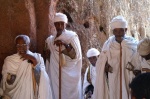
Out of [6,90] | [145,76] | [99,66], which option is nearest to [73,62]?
[99,66]

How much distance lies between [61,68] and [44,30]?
1.05m

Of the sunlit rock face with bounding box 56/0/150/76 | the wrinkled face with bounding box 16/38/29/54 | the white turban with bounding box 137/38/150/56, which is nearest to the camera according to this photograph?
the white turban with bounding box 137/38/150/56

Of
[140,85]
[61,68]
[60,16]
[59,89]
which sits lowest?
[59,89]

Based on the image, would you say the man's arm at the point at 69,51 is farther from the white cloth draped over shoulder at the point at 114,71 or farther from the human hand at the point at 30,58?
the human hand at the point at 30,58

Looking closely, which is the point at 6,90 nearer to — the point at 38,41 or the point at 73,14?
the point at 38,41

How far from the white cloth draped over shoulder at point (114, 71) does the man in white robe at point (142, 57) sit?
0.54ft

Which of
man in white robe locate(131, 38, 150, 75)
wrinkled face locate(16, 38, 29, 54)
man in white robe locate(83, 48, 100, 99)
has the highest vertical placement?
wrinkled face locate(16, 38, 29, 54)

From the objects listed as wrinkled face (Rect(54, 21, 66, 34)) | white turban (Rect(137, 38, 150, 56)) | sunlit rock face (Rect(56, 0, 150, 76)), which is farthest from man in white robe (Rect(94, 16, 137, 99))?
sunlit rock face (Rect(56, 0, 150, 76))

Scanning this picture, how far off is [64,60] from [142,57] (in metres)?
1.81

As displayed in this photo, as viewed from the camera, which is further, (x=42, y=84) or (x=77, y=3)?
(x=77, y=3)

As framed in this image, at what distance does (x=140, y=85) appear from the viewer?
9.82 ft

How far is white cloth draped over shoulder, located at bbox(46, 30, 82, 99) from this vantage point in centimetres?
698

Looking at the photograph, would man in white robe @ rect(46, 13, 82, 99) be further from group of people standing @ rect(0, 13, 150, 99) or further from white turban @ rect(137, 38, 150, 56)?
white turban @ rect(137, 38, 150, 56)

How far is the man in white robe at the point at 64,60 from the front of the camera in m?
6.95
